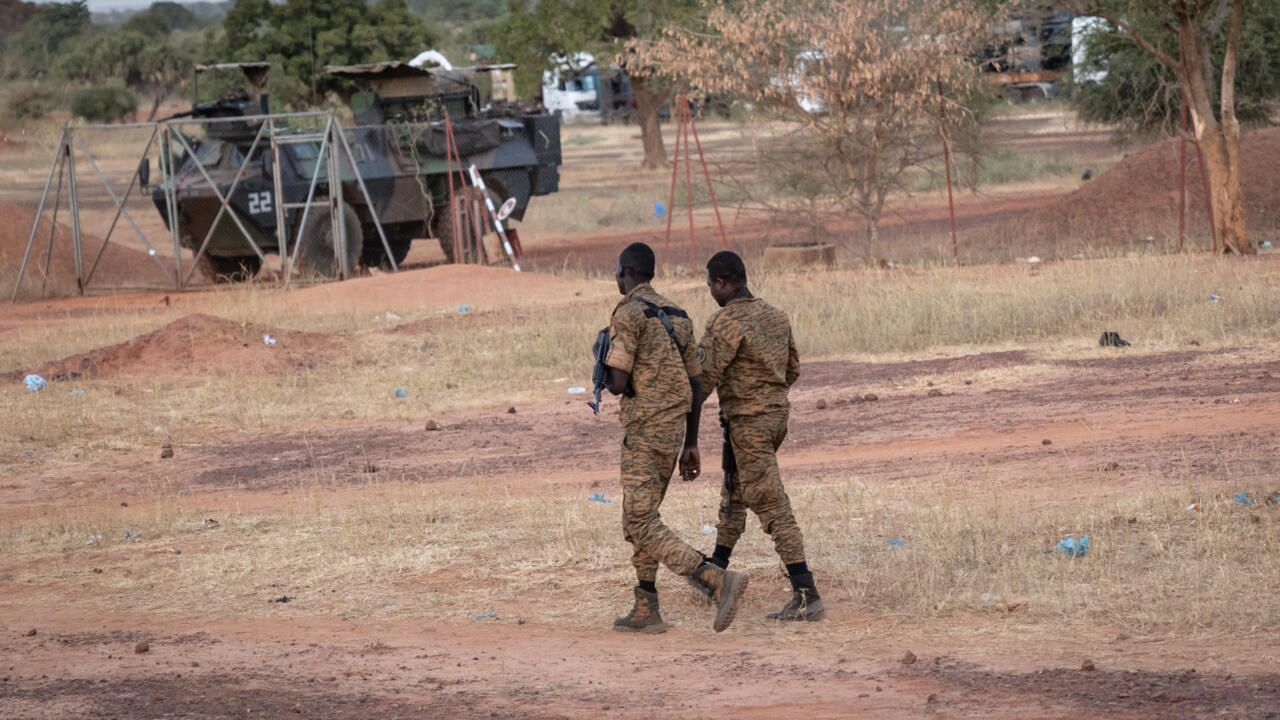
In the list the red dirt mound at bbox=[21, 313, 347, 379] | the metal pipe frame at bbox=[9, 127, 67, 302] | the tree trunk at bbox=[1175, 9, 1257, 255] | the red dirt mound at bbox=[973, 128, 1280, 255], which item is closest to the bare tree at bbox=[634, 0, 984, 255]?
the tree trunk at bbox=[1175, 9, 1257, 255]

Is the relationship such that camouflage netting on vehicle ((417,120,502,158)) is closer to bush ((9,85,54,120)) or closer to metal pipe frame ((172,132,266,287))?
metal pipe frame ((172,132,266,287))

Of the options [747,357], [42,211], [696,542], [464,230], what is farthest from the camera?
[464,230]

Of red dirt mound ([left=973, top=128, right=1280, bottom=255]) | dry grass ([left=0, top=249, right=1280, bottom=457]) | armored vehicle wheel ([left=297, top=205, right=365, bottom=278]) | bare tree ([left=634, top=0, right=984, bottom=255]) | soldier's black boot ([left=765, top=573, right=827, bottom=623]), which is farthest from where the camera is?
armored vehicle wheel ([left=297, top=205, right=365, bottom=278])

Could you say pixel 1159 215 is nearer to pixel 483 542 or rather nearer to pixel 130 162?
pixel 483 542

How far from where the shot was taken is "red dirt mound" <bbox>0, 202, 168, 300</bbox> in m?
20.2

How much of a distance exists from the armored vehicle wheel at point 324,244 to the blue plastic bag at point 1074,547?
14525 mm

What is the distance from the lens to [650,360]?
5.36 metres

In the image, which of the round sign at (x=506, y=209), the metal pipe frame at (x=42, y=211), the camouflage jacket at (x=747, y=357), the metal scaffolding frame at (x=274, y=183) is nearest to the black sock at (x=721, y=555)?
the camouflage jacket at (x=747, y=357)

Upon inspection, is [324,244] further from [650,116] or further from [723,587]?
[650,116]

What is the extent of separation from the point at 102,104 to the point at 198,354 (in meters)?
40.8

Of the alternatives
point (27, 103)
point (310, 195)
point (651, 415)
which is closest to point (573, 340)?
point (310, 195)

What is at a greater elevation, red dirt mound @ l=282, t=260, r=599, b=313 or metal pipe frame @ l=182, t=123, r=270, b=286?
metal pipe frame @ l=182, t=123, r=270, b=286

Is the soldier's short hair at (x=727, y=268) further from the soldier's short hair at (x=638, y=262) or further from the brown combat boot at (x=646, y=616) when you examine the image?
the brown combat boot at (x=646, y=616)

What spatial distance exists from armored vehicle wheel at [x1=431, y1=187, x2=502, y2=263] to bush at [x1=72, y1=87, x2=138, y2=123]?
32772 millimetres
